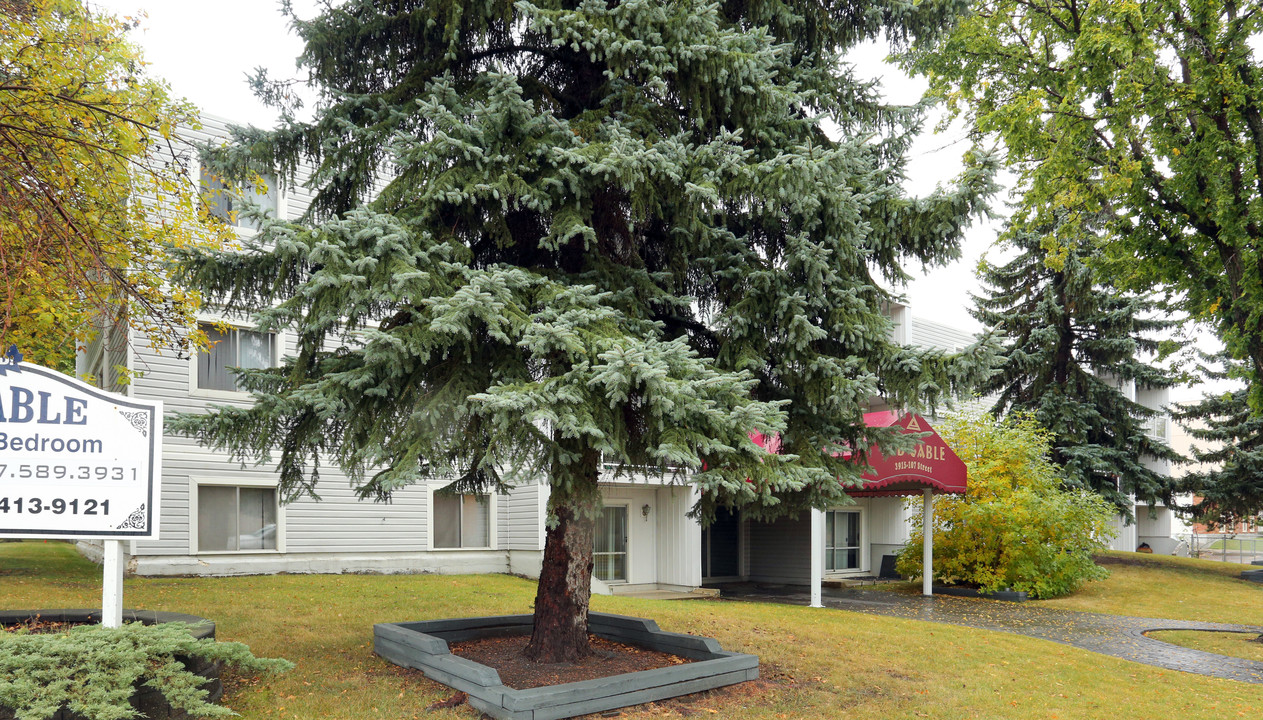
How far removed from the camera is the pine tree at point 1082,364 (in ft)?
80.7

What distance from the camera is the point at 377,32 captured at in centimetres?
816

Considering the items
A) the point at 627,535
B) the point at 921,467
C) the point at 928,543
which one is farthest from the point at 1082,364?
the point at 627,535

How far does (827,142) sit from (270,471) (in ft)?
39.0

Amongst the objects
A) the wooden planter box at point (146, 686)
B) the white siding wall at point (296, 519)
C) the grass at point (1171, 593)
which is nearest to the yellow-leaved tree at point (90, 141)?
the white siding wall at point (296, 519)

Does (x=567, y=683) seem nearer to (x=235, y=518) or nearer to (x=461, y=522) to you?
(x=235, y=518)

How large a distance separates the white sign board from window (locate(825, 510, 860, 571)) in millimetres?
19849

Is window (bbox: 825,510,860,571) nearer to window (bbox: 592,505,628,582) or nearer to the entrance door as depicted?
the entrance door

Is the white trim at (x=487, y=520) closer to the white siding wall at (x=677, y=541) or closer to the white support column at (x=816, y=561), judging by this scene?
the white siding wall at (x=677, y=541)

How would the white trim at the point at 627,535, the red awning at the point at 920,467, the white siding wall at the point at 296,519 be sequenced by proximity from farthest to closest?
1. the white trim at the point at 627,535
2. the red awning at the point at 920,467
3. the white siding wall at the point at 296,519

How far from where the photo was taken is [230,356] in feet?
50.4

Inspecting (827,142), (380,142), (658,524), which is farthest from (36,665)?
(658,524)

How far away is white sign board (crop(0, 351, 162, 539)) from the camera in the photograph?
567 centimetres

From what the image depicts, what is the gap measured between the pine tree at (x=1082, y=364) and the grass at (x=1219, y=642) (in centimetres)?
1044

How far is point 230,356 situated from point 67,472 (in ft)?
33.6
